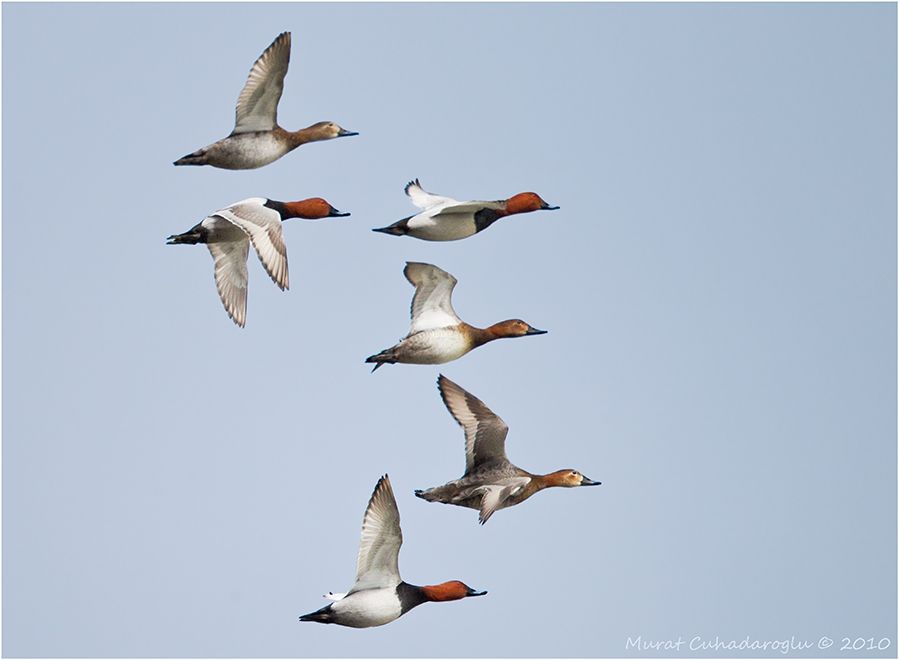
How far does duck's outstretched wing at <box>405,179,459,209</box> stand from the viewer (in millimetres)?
19750

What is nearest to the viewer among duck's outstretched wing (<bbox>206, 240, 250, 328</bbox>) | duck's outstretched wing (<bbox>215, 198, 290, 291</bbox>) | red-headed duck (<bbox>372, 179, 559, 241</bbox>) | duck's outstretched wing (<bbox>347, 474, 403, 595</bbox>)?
duck's outstretched wing (<bbox>347, 474, 403, 595</bbox>)

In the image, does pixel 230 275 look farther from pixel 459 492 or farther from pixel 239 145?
pixel 459 492

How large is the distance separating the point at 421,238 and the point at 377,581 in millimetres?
3726

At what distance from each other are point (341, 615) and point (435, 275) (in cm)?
392

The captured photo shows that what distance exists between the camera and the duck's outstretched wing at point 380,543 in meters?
16.8

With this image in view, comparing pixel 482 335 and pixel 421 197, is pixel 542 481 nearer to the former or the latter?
pixel 482 335

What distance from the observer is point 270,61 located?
739 inches

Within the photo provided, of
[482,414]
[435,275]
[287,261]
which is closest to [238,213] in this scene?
[287,261]

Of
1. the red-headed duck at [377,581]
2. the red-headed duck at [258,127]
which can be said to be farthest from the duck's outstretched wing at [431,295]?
the red-headed duck at [377,581]

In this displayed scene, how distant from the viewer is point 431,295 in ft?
62.8

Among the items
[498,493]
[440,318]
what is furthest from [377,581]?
[440,318]

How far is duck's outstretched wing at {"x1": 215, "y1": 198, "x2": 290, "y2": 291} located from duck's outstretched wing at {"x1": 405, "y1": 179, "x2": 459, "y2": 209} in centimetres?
201

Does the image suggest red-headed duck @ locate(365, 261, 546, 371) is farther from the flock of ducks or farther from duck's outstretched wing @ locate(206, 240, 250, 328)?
duck's outstretched wing @ locate(206, 240, 250, 328)

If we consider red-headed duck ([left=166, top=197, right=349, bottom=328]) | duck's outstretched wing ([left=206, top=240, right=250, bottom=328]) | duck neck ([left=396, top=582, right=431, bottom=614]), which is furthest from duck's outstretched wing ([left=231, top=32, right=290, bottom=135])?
duck neck ([left=396, top=582, right=431, bottom=614])
